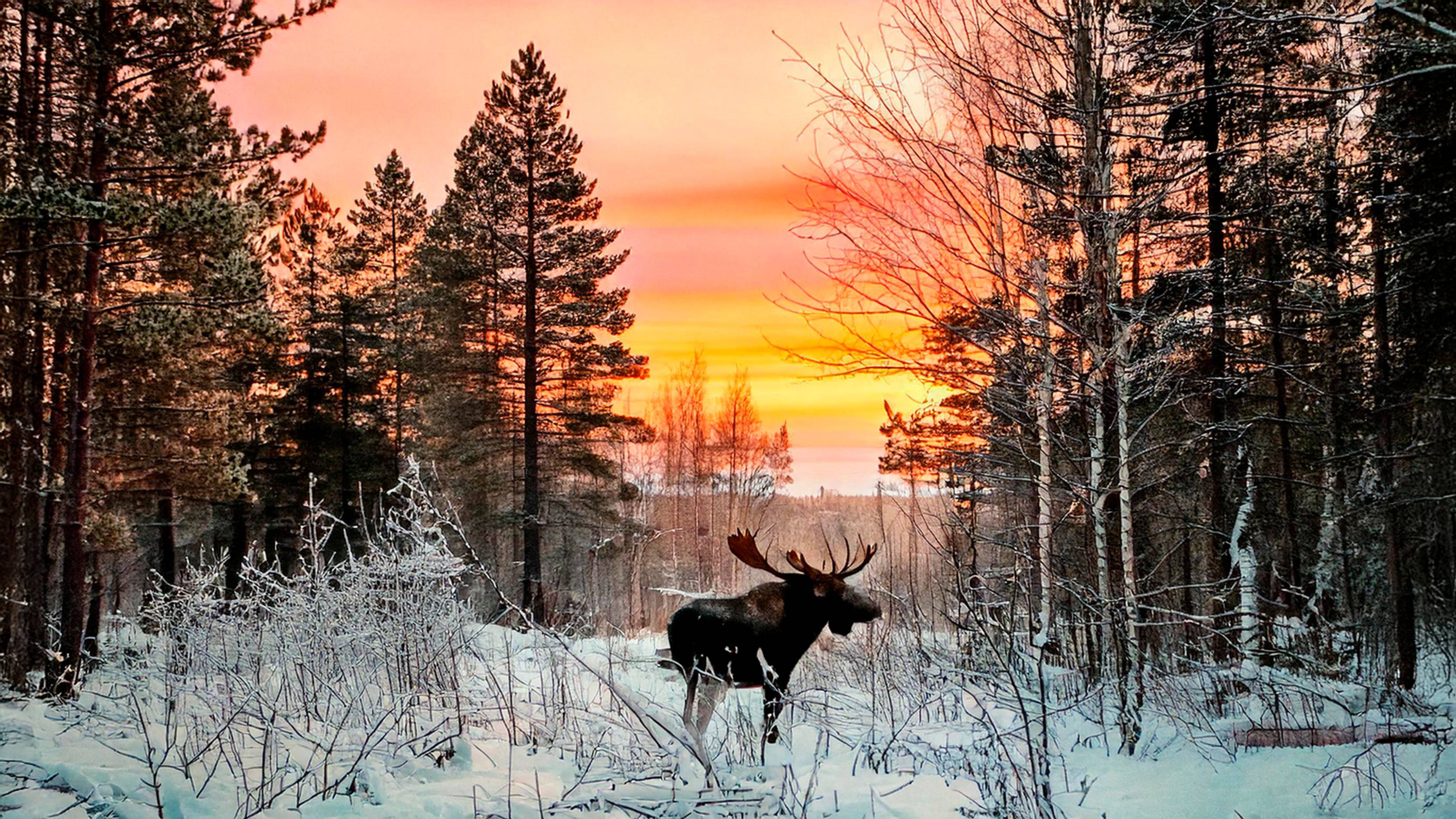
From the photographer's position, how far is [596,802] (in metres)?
3.96

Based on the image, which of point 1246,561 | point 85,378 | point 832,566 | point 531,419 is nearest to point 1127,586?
point 832,566

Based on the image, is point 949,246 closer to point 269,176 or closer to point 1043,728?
point 1043,728

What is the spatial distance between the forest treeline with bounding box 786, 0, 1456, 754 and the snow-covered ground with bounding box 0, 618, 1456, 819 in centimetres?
74

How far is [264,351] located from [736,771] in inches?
924

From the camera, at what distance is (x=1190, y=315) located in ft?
20.8

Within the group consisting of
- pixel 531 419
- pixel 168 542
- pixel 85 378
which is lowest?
pixel 168 542

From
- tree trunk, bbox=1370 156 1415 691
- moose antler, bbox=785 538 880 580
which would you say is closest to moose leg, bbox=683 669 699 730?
moose antler, bbox=785 538 880 580

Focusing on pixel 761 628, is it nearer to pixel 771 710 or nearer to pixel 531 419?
pixel 771 710

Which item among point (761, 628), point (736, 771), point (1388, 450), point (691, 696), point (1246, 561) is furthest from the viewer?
point (1388, 450)

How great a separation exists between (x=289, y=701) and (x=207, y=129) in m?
8.76

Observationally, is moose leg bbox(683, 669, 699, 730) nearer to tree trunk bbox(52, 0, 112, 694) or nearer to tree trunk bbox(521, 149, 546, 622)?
tree trunk bbox(52, 0, 112, 694)

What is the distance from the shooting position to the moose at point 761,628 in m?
4.81

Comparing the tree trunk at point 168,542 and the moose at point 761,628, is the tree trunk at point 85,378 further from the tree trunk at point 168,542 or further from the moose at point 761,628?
the tree trunk at point 168,542

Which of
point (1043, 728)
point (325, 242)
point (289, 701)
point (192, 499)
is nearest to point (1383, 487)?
point (1043, 728)
